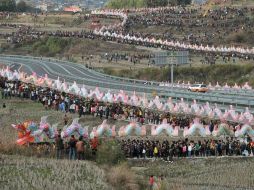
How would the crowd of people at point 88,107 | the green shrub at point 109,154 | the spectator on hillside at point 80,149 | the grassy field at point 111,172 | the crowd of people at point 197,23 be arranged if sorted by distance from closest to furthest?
the grassy field at point 111,172, the green shrub at point 109,154, the spectator on hillside at point 80,149, the crowd of people at point 88,107, the crowd of people at point 197,23

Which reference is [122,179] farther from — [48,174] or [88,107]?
[88,107]

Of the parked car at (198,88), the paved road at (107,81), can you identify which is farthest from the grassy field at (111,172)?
the parked car at (198,88)

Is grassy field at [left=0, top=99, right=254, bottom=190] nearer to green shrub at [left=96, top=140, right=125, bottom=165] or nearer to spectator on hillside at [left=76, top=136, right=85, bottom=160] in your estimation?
green shrub at [left=96, top=140, right=125, bottom=165]

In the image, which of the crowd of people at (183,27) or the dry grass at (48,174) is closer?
the dry grass at (48,174)

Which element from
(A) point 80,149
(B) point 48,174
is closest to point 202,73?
(A) point 80,149

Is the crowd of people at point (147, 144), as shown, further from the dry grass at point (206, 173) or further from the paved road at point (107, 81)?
the paved road at point (107, 81)

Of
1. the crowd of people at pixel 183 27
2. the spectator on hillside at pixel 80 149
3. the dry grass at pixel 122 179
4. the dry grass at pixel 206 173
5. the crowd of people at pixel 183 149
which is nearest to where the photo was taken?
the dry grass at pixel 122 179

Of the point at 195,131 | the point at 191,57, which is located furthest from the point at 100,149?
the point at 191,57

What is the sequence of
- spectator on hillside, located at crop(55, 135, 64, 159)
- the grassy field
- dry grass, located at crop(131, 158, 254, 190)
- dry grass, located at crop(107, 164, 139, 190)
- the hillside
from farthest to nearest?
1. the hillside
2. spectator on hillside, located at crop(55, 135, 64, 159)
3. dry grass, located at crop(131, 158, 254, 190)
4. dry grass, located at crop(107, 164, 139, 190)
5. the grassy field

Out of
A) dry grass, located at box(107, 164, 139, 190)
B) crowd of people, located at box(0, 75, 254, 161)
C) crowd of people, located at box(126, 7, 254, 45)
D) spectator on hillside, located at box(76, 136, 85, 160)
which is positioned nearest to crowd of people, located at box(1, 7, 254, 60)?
crowd of people, located at box(126, 7, 254, 45)

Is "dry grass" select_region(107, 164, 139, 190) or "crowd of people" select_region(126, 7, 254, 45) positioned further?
"crowd of people" select_region(126, 7, 254, 45)
